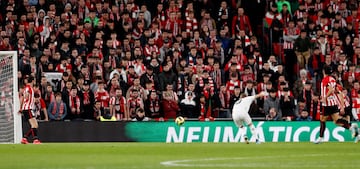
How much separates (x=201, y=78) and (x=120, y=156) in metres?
11.2

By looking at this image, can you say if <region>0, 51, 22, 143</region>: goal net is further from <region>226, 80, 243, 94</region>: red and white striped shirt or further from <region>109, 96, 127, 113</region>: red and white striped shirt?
<region>226, 80, 243, 94</region>: red and white striped shirt

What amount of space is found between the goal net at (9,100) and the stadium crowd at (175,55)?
3.76ft

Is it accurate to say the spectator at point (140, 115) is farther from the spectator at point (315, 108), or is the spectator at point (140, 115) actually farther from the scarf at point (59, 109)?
the spectator at point (315, 108)

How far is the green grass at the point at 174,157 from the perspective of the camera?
15547 millimetres

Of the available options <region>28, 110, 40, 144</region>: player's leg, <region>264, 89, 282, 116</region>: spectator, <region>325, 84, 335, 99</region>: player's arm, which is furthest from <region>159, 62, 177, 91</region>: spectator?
<region>325, 84, 335, 99</region>: player's arm

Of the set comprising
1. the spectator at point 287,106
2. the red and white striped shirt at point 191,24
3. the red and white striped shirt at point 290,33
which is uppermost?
the red and white striped shirt at point 191,24

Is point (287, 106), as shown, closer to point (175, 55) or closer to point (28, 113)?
point (175, 55)

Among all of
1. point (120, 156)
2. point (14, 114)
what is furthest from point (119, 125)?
point (120, 156)

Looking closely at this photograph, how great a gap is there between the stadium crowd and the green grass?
653cm

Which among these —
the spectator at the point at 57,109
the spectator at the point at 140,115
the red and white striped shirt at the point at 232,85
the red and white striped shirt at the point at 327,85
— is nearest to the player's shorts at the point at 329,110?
the red and white striped shirt at the point at 327,85

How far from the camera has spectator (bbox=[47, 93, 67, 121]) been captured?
1090 inches

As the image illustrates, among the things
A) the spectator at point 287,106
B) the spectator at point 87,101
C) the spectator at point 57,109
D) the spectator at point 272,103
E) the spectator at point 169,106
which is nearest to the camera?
the spectator at point 57,109

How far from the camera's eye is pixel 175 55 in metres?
29.9

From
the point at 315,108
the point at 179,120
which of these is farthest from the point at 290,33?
the point at 179,120
